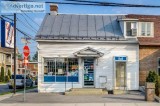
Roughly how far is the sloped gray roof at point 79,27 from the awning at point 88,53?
41.9 inches

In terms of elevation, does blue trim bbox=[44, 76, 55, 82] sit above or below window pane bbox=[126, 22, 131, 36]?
below

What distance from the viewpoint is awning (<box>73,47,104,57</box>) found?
2659 cm

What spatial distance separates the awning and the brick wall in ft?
11.6

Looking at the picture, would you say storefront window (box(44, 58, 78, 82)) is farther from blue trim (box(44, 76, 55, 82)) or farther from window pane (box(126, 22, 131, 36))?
window pane (box(126, 22, 131, 36))

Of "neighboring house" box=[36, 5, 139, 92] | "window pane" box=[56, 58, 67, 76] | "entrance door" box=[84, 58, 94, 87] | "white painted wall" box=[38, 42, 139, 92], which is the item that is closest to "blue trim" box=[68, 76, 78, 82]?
"neighboring house" box=[36, 5, 139, 92]

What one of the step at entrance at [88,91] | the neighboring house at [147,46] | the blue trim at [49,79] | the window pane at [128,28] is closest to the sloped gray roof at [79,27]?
the window pane at [128,28]

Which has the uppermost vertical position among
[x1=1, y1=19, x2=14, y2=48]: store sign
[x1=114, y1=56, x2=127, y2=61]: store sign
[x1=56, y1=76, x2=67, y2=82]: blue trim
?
[x1=1, y1=19, x2=14, y2=48]: store sign

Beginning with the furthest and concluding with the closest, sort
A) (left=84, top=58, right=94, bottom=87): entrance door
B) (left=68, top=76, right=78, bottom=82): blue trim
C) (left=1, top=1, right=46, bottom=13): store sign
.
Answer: (left=84, top=58, right=94, bottom=87): entrance door, (left=68, top=76, right=78, bottom=82): blue trim, (left=1, top=1, right=46, bottom=13): store sign

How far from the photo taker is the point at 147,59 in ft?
91.4

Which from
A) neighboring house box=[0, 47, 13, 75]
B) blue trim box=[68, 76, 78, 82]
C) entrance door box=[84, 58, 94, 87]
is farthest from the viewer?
neighboring house box=[0, 47, 13, 75]

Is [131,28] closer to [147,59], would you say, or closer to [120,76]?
[147,59]

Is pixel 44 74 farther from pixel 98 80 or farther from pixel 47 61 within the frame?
pixel 98 80

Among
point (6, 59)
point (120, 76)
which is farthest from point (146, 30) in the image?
point (6, 59)

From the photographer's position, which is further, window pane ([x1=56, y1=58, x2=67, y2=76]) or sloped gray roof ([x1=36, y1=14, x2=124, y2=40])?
sloped gray roof ([x1=36, y1=14, x2=124, y2=40])
